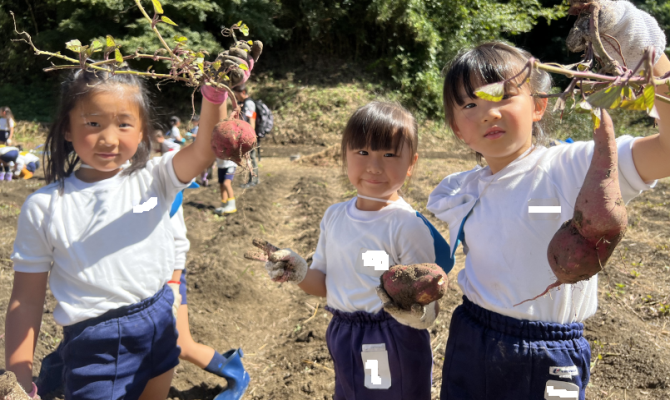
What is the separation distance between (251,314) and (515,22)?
48.6ft

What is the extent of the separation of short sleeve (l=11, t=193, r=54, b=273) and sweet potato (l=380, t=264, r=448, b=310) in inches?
48.2

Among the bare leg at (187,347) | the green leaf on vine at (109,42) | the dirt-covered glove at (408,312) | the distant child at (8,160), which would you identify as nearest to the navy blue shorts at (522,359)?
the dirt-covered glove at (408,312)

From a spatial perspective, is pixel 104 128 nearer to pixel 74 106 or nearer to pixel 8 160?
pixel 74 106

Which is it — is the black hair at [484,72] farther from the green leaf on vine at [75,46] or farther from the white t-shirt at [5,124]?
the white t-shirt at [5,124]

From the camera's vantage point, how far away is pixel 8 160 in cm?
789

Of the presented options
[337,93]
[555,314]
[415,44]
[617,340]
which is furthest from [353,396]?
[415,44]

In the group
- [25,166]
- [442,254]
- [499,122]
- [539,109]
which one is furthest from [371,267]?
[25,166]

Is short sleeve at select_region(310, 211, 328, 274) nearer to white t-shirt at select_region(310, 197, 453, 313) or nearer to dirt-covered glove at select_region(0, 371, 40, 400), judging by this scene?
white t-shirt at select_region(310, 197, 453, 313)

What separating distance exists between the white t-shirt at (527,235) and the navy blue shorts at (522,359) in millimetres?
38

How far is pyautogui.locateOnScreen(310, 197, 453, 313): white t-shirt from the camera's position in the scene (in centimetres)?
157

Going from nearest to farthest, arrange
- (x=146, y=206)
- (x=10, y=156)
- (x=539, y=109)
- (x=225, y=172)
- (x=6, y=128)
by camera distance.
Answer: (x=539, y=109) < (x=146, y=206) < (x=225, y=172) < (x=10, y=156) < (x=6, y=128)

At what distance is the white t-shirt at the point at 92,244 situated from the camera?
1.64 metres

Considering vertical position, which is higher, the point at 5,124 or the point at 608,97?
the point at 608,97

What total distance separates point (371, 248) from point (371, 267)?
7 centimetres
